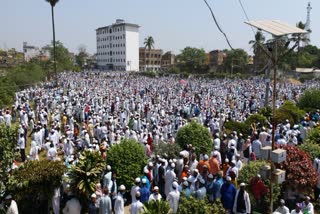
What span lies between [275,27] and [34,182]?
5541 mm

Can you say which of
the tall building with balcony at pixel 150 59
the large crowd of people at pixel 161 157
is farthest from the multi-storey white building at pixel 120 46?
the large crowd of people at pixel 161 157

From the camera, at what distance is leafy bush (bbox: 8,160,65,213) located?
709cm

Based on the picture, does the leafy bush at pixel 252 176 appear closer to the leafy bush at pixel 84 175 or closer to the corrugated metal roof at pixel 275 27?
the corrugated metal roof at pixel 275 27

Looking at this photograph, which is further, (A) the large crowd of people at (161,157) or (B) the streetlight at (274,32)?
(A) the large crowd of people at (161,157)

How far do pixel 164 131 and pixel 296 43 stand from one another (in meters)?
8.08

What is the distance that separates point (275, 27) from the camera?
682 centimetres

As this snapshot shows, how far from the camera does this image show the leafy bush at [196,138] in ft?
37.0

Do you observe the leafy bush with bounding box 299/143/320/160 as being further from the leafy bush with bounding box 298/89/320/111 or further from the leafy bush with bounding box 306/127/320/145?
the leafy bush with bounding box 298/89/320/111

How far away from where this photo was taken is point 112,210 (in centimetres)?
792

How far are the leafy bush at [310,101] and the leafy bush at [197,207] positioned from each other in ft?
44.0

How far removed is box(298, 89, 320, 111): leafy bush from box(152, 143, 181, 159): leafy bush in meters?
10.4

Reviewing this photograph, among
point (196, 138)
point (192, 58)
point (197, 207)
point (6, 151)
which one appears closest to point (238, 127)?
point (196, 138)

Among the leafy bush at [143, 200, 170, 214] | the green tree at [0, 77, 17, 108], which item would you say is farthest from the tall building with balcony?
the leafy bush at [143, 200, 170, 214]

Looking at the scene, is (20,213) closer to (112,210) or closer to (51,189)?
(51,189)
